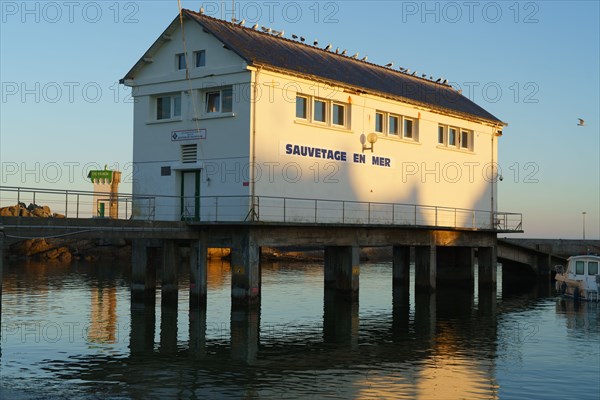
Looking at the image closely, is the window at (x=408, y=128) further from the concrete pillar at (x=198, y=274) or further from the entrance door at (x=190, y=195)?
the concrete pillar at (x=198, y=274)

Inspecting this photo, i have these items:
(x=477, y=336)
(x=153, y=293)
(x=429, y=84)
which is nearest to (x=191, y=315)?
(x=153, y=293)

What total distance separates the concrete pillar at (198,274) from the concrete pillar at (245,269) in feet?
4.94

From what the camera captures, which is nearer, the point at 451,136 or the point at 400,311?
the point at 400,311

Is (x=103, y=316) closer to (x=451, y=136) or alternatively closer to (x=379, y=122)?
(x=379, y=122)

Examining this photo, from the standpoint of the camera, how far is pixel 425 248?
146ft

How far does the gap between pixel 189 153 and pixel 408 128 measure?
13.1m

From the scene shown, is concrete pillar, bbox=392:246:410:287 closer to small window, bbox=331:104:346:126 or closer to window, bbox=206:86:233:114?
small window, bbox=331:104:346:126

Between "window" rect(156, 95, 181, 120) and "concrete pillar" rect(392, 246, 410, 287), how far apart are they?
1810cm

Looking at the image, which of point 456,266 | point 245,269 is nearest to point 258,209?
point 245,269

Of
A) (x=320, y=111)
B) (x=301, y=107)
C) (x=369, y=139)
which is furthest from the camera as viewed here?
(x=369, y=139)

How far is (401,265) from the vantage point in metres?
48.8

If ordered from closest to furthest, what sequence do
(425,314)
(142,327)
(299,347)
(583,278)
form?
(299,347), (142,327), (425,314), (583,278)

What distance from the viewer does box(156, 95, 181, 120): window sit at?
3581cm

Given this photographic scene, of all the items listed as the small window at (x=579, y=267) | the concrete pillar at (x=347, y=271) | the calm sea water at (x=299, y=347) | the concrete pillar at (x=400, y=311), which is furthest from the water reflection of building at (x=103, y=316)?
the small window at (x=579, y=267)
